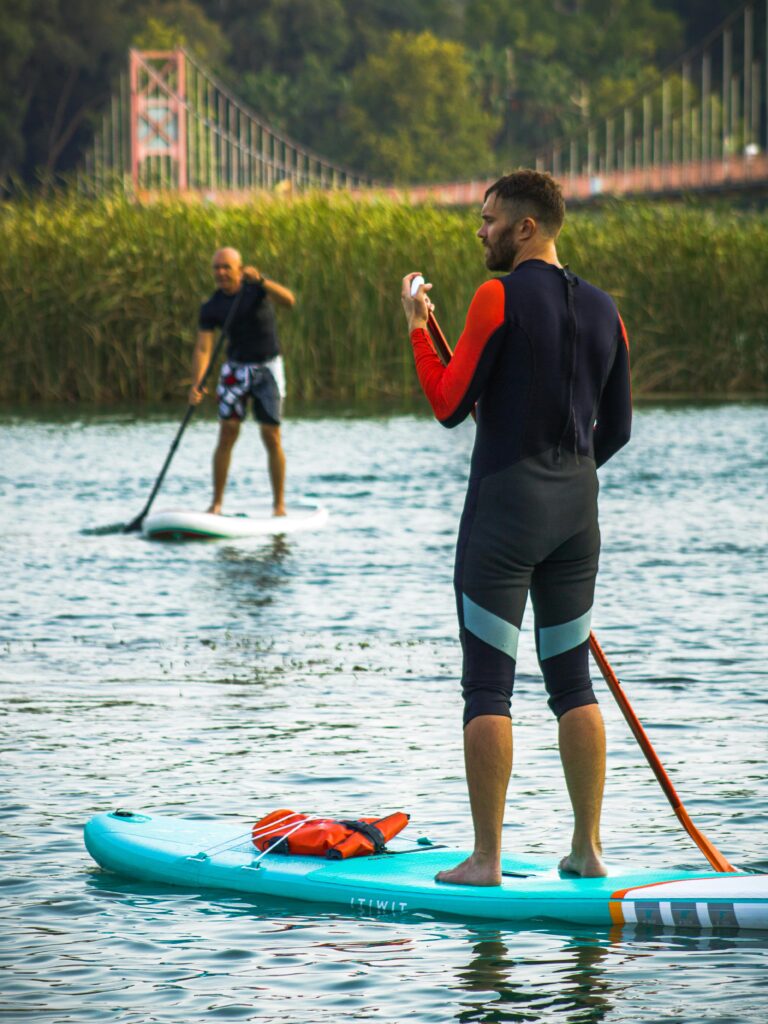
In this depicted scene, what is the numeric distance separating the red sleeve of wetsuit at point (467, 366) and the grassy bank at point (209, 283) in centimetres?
2007

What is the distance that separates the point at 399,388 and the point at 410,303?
2088 cm

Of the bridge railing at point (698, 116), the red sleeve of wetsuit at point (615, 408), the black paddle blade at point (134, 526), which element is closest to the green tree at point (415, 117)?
the bridge railing at point (698, 116)

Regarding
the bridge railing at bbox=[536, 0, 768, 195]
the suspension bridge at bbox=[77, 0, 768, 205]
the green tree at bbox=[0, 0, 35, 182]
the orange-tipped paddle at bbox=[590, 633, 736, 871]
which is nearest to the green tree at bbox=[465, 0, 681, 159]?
the bridge railing at bbox=[536, 0, 768, 195]

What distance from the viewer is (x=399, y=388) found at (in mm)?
25484

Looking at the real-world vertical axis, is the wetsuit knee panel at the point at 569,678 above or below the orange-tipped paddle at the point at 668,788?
above

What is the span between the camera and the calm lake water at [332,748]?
13.9 ft

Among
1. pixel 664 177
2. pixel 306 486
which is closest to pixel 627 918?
pixel 306 486

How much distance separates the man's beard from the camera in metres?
4.50

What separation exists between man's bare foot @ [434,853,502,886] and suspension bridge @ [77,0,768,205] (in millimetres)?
24779

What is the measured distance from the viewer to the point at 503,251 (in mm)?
4516

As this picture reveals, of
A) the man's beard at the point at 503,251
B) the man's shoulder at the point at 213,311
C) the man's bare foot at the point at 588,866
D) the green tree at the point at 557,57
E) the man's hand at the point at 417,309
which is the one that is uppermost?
the green tree at the point at 557,57

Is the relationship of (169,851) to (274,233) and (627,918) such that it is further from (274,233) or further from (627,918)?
(274,233)

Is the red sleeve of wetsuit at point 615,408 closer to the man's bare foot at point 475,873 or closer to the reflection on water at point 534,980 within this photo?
the man's bare foot at point 475,873

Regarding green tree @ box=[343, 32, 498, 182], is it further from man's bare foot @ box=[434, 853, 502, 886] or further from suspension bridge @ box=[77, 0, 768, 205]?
man's bare foot @ box=[434, 853, 502, 886]
